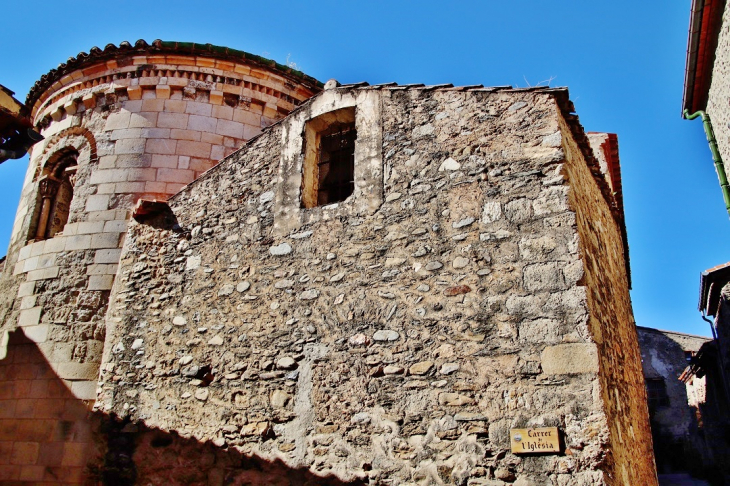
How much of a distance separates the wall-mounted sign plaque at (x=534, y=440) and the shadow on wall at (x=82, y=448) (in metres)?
1.79

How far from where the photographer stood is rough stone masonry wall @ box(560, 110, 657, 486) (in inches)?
172

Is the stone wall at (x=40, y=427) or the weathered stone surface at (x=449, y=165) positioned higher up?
the weathered stone surface at (x=449, y=165)

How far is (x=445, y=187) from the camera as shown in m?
5.22

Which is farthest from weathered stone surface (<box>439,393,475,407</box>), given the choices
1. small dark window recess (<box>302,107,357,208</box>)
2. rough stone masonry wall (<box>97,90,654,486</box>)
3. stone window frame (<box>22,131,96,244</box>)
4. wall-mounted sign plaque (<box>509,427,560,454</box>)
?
stone window frame (<box>22,131,96,244</box>)

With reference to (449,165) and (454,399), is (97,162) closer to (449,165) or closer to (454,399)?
(449,165)

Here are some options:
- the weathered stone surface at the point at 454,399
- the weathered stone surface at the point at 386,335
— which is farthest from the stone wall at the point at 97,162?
the weathered stone surface at the point at 454,399

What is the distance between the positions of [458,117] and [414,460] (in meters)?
3.08

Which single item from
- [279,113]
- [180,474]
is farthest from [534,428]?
[279,113]

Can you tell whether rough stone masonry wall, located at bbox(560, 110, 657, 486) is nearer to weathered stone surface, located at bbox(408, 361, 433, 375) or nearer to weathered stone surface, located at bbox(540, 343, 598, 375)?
weathered stone surface, located at bbox(540, 343, 598, 375)

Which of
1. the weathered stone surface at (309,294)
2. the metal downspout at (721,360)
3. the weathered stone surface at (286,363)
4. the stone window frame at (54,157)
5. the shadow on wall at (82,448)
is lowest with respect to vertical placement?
the shadow on wall at (82,448)

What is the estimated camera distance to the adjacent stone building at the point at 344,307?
441cm

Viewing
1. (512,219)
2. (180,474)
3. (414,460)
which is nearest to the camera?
(414,460)

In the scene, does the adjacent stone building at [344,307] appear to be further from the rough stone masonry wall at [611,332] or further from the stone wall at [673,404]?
the stone wall at [673,404]

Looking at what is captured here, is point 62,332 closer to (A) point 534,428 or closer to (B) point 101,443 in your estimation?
(B) point 101,443
